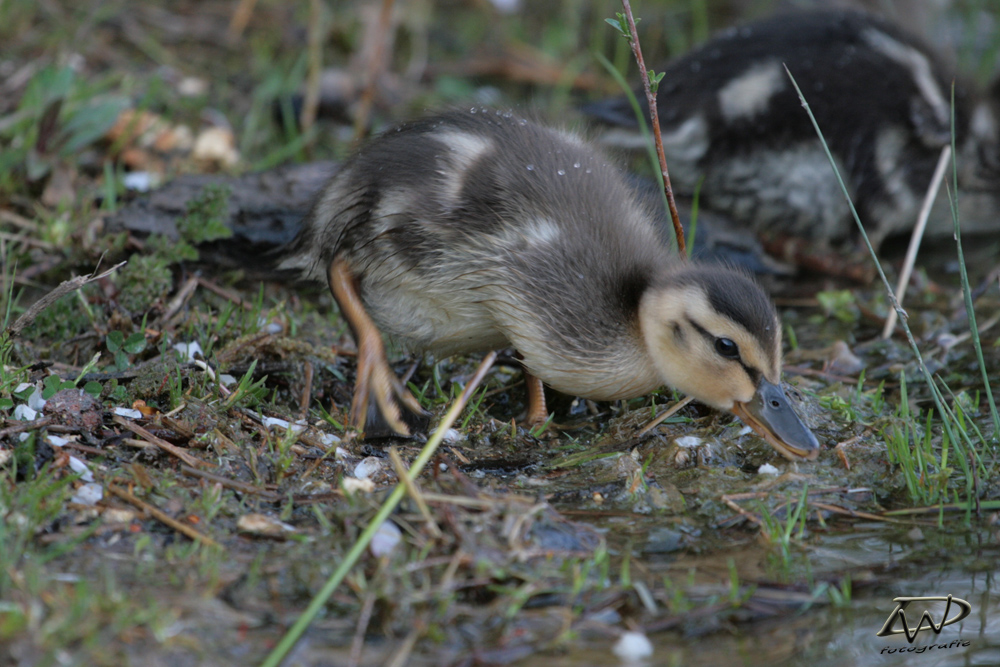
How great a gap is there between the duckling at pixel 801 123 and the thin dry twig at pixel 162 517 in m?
3.03

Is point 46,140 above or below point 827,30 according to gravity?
below

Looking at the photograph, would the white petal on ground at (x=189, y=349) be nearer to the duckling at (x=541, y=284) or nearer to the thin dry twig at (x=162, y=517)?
the duckling at (x=541, y=284)

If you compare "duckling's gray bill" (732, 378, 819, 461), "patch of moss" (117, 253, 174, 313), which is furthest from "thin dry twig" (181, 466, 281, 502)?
"duckling's gray bill" (732, 378, 819, 461)

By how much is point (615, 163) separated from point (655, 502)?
4.17 feet

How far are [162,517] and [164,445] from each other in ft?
1.07

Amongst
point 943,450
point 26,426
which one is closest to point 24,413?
point 26,426

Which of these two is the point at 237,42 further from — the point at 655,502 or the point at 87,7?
the point at 655,502

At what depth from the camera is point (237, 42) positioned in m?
5.75

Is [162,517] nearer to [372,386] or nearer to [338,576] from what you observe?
[338,576]

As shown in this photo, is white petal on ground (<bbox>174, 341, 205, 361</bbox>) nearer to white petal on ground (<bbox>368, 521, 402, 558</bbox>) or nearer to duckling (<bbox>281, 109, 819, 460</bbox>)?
duckling (<bbox>281, 109, 819, 460</bbox>)

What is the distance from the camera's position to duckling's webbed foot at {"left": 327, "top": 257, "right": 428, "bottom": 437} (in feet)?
9.44

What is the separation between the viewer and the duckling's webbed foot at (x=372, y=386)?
9.44ft

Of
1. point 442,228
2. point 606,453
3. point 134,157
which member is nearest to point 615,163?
point 442,228

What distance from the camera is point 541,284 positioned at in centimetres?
281
